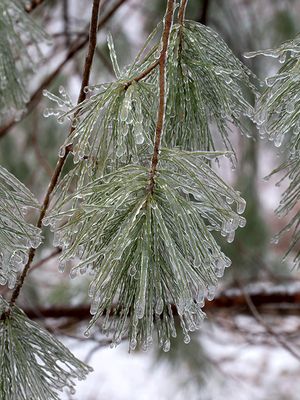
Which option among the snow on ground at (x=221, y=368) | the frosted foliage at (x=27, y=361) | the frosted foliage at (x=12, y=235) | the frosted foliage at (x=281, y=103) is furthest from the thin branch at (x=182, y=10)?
the snow on ground at (x=221, y=368)

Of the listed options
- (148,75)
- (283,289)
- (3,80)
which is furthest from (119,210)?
(283,289)

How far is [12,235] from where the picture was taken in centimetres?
67

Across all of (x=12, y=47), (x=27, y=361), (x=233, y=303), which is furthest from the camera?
(x=233, y=303)

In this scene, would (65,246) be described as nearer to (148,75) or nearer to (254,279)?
(148,75)

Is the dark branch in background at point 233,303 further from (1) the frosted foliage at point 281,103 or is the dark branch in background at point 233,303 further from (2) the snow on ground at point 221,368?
(1) the frosted foliage at point 281,103

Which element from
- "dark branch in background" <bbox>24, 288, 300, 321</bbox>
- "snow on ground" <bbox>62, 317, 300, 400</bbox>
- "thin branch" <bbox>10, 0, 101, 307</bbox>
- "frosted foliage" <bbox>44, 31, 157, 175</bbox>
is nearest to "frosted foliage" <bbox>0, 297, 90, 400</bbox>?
"thin branch" <bbox>10, 0, 101, 307</bbox>

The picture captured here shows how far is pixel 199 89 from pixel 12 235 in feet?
0.83

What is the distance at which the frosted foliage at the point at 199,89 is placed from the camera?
75 cm

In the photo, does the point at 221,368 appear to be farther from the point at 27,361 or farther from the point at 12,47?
the point at 27,361

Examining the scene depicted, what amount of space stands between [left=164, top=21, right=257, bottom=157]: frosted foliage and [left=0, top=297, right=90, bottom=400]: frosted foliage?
0.82 feet

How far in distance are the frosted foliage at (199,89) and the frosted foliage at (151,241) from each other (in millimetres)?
102

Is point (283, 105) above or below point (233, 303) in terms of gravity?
above

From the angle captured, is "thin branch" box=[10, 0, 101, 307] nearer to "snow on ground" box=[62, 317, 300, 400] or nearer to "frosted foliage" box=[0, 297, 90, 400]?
"frosted foliage" box=[0, 297, 90, 400]

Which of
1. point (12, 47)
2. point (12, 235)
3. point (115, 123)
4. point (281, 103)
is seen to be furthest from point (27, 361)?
point (12, 47)
